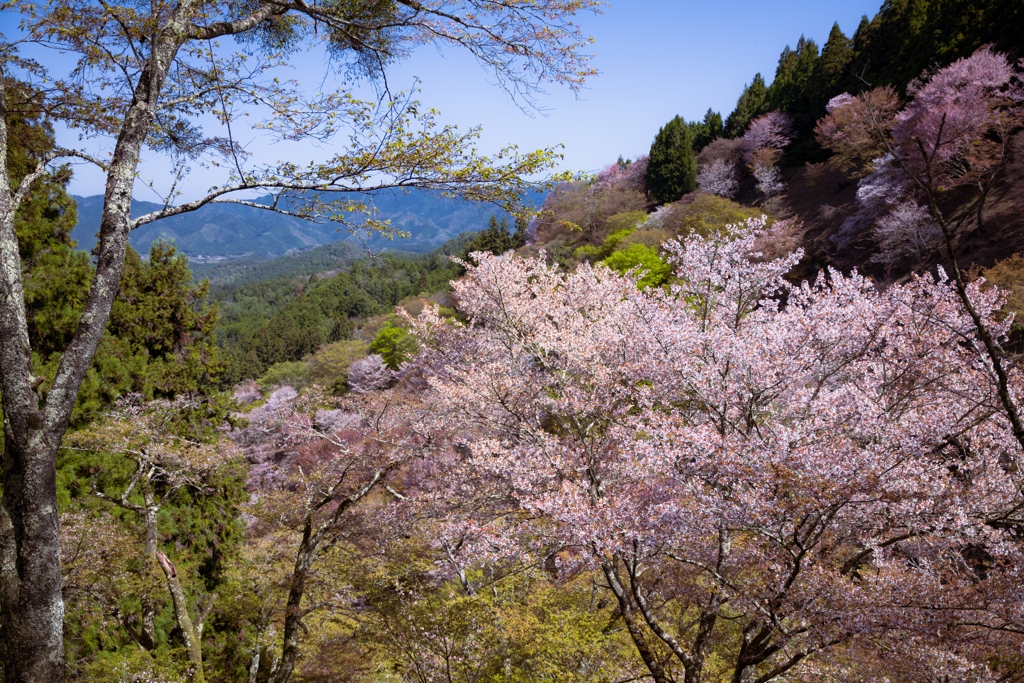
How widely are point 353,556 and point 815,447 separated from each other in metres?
8.82

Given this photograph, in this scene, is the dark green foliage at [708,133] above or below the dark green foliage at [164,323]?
above

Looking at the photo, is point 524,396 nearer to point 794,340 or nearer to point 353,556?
point 794,340

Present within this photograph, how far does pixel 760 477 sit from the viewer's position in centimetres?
406

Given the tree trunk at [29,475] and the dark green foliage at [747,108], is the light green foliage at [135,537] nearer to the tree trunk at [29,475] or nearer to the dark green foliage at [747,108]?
the tree trunk at [29,475]

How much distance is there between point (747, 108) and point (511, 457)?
42.9m

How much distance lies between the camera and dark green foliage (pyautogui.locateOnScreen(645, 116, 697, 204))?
34.9 metres

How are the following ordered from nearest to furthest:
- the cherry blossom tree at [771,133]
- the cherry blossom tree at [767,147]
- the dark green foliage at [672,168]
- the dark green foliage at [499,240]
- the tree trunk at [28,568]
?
the tree trunk at [28,568] < the cherry blossom tree at [767,147] < the cherry blossom tree at [771,133] < the dark green foliage at [499,240] < the dark green foliage at [672,168]

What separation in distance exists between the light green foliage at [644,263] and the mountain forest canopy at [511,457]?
335 inches

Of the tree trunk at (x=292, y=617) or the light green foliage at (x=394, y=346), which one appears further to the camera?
the light green foliage at (x=394, y=346)

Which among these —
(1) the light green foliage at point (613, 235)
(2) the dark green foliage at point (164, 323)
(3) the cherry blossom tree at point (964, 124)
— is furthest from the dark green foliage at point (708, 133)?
(2) the dark green foliage at point (164, 323)

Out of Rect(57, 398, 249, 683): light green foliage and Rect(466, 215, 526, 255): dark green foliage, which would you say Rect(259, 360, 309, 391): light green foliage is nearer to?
Rect(466, 215, 526, 255): dark green foliage

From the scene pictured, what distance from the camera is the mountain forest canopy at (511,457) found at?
3.31m

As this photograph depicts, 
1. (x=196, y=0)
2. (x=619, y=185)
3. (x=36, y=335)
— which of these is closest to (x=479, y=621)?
(x=196, y=0)

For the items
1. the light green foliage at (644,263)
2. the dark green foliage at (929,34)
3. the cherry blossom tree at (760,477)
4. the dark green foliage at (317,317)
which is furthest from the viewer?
the dark green foliage at (317,317)
